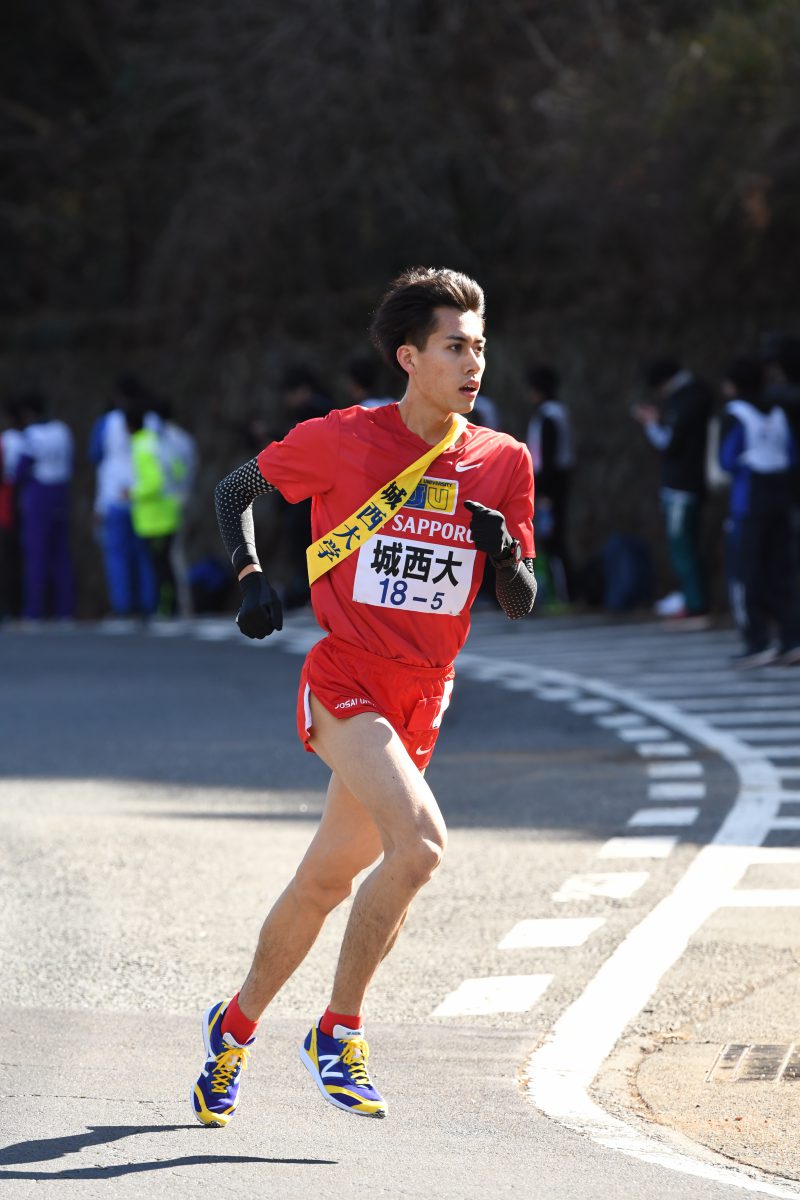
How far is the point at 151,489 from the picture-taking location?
21.2 meters

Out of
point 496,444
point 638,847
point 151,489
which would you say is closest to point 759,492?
point 638,847

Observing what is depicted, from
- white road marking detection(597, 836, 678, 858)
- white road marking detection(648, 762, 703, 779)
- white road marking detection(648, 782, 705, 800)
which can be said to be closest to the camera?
white road marking detection(597, 836, 678, 858)

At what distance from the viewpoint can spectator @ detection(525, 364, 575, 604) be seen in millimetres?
20812

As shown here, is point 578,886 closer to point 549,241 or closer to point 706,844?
point 706,844

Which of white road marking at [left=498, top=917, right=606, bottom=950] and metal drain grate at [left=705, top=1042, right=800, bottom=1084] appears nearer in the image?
metal drain grate at [left=705, top=1042, right=800, bottom=1084]

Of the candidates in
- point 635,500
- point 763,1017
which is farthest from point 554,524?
point 763,1017

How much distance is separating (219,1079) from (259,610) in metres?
1.08

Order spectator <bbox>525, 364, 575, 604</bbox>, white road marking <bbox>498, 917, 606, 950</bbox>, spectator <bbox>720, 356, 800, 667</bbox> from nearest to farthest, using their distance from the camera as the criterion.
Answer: white road marking <bbox>498, 917, 606, 950</bbox> → spectator <bbox>720, 356, 800, 667</bbox> → spectator <bbox>525, 364, 575, 604</bbox>

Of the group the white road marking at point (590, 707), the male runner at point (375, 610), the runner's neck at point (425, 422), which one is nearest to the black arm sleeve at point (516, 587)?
the male runner at point (375, 610)

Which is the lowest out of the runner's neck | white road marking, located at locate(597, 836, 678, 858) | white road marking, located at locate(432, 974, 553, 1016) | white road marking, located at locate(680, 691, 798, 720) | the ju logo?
white road marking, located at locate(680, 691, 798, 720)

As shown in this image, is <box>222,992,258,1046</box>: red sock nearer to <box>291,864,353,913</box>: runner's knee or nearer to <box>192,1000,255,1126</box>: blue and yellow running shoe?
<box>192,1000,255,1126</box>: blue and yellow running shoe

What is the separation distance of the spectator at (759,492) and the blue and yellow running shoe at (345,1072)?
10625 millimetres

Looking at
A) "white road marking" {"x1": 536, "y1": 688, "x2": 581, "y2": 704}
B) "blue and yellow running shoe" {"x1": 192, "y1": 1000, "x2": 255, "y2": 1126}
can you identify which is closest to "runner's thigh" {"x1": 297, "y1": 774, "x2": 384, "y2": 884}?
"blue and yellow running shoe" {"x1": 192, "y1": 1000, "x2": 255, "y2": 1126}

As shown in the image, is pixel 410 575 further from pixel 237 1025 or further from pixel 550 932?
pixel 550 932
